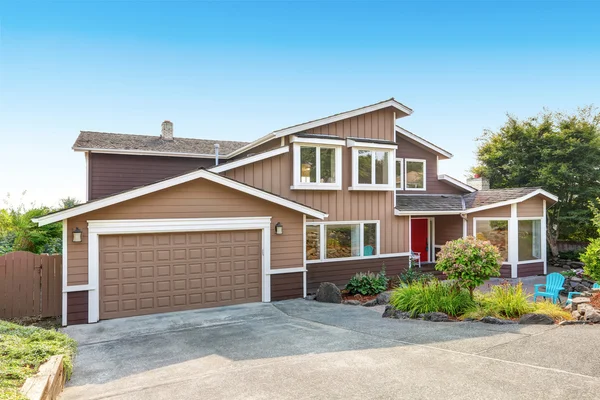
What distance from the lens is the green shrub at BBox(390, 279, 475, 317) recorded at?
8391 millimetres

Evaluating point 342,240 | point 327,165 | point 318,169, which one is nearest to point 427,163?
point 327,165

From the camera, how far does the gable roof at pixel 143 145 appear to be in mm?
14194

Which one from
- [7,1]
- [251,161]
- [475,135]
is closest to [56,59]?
[7,1]

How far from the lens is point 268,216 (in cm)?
1048

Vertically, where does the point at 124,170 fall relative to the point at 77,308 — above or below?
above

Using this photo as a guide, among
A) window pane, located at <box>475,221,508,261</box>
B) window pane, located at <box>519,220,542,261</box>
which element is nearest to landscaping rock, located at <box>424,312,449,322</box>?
window pane, located at <box>475,221,508,261</box>

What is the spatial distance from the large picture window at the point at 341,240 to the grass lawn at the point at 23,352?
7.66 meters

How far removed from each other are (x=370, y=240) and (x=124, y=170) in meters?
10.2

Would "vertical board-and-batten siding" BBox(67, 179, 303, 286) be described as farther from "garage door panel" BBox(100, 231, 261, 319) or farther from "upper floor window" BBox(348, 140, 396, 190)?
"upper floor window" BBox(348, 140, 396, 190)

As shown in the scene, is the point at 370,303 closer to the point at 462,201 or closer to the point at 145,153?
the point at 462,201

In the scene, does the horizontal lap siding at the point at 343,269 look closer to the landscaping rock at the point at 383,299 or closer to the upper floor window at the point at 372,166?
the landscaping rock at the point at 383,299

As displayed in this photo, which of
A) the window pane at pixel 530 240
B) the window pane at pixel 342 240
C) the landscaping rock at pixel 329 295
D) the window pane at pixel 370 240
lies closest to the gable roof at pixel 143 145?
the window pane at pixel 342 240

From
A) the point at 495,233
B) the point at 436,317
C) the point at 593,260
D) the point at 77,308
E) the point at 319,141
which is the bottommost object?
the point at 436,317

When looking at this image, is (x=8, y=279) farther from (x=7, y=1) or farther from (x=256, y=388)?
(x=7, y=1)
